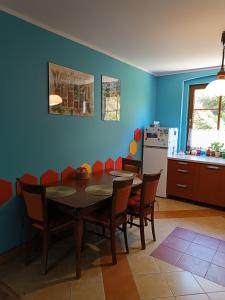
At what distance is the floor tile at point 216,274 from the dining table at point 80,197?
1107 millimetres

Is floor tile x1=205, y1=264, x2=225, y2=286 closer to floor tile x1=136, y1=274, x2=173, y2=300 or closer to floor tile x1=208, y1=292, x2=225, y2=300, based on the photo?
floor tile x1=208, y1=292, x2=225, y2=300

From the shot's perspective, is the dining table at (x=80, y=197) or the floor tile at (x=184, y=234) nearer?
the dining table at (x=80, y=197)

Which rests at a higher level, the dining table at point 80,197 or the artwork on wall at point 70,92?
the artwork on wall at point 70,92

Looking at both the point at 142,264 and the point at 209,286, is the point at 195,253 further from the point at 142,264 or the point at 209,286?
the point at 142,264

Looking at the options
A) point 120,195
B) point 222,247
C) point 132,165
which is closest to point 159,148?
point 132,165

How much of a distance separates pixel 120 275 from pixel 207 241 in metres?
1.28

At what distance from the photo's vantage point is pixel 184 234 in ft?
9.37

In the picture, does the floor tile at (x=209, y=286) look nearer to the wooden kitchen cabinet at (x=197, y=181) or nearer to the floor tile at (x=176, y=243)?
the floor tile at (x=176, y=243)

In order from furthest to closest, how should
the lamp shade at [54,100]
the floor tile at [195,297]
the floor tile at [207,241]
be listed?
the floor tile at [207,241] < the lamp shade at [54,100] < the floor tile at [195,297]

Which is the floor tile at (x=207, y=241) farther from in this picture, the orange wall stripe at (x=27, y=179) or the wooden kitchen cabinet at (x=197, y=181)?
the orange wall stripe at (x=27, y=179)

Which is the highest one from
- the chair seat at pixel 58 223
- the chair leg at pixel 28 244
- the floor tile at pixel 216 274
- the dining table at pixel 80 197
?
the dining table at pixel 80 197

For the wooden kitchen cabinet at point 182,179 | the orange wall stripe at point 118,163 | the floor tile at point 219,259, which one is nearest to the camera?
the floor tile at point 219,259

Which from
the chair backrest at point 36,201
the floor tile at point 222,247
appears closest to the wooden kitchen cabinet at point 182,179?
the floor tile at point 222,247

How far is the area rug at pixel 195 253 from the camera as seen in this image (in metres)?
2.13
